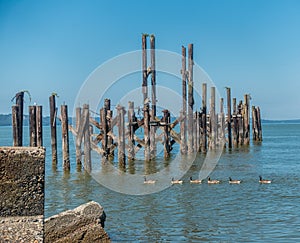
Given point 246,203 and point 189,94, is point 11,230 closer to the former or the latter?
point 246,203

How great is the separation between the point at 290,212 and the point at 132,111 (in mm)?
12384

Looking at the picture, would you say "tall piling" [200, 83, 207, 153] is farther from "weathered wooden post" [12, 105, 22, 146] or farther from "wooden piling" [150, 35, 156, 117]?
"weathered wooden post" [12, 105, 22, 146]

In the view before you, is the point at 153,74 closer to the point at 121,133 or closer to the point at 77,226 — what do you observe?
the point at 121,133

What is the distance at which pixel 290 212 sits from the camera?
35.9 feet

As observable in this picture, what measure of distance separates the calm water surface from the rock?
0.99 meters

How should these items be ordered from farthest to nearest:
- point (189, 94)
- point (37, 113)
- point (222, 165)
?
point (189, 94)
point (222, 165)
point (37, 113)

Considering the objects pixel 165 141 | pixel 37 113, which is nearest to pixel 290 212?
pixel 37 113

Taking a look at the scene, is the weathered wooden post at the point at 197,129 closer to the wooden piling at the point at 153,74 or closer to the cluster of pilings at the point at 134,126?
the cluster of pilings at the point at 134,126

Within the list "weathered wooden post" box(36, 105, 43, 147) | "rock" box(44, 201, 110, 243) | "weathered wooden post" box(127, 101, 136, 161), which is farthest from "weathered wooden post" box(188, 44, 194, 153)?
"rock" box(44, 201, 110, 243)

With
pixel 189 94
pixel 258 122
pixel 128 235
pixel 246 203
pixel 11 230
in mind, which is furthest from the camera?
pixel 258 122

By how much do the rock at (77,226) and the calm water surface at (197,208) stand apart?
3.24ft

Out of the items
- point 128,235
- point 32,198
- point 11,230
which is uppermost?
point 32,198

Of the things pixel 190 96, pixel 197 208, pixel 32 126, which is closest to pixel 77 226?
pixel 197 208

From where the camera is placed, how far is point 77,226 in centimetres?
775
